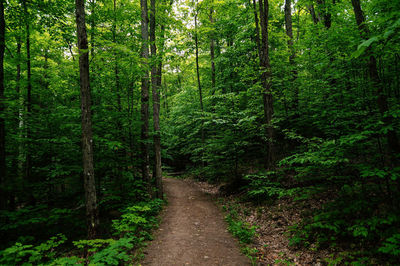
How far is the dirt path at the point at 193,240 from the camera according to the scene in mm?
5043

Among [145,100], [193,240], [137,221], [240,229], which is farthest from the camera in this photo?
[145,100]

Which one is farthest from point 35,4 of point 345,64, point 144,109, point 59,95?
point 345,64

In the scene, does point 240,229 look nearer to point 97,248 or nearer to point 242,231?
point 242,231

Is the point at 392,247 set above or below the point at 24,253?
below

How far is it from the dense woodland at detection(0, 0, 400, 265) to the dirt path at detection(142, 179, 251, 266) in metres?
0.77

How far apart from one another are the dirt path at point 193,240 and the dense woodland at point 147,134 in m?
0.77

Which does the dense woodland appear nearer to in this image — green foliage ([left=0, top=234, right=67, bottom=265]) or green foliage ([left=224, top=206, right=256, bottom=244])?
green foliage ([left=0, top=234, right=67, bottom=265])

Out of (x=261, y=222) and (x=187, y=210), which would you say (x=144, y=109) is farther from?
(x=261, y=222)

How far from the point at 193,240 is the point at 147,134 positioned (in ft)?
19.2

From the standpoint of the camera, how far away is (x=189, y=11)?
1734cm

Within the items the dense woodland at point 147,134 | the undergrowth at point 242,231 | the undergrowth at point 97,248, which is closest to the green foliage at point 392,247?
the dense woodland at point 147,134

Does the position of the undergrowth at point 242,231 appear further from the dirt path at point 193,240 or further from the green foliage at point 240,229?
the dirt path at point 193,240

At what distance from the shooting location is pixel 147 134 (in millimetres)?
10102

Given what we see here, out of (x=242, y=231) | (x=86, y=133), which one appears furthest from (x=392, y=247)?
(x=86, y=133)
